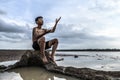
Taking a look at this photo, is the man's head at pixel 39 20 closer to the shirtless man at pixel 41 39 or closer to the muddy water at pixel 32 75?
the shirtless man at pixel 41 39

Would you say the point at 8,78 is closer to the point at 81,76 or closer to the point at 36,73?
the point at 36,73

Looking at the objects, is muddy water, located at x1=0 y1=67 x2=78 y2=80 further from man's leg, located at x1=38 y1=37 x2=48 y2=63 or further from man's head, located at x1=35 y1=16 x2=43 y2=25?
man's head, located at x1=35 y1=16 x2=43 y2=25

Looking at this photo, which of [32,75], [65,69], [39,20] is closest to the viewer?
[32,75]

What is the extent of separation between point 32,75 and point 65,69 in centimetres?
102

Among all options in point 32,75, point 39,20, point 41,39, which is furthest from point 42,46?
point 32,75

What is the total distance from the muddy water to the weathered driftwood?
7.6 inches

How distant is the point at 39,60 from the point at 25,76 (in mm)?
1217

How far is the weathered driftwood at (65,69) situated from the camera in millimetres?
6688

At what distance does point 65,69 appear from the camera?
760cm

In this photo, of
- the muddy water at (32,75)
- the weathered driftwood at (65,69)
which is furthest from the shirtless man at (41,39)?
the muddy water at (32,75)

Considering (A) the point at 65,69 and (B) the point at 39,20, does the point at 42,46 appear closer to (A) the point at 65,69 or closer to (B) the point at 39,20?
(B) the point at 39,20

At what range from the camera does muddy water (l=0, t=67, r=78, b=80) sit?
7114 millimetres

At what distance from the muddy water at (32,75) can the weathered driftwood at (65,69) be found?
19 centimetres

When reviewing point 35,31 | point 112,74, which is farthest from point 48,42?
point 112,74
